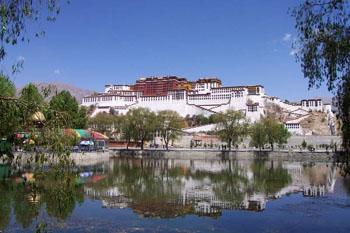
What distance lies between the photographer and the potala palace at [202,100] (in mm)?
87000

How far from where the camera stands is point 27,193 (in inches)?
650

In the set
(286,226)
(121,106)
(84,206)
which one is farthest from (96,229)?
(121,106)

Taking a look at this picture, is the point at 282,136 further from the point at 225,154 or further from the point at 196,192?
the point at 196,192

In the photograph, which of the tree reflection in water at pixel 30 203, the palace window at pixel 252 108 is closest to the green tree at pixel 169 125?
the tree reflection in water at pixel 30 203

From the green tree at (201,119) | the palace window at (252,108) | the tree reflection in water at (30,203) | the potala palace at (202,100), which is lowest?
the tree reflection in water at (30,203)

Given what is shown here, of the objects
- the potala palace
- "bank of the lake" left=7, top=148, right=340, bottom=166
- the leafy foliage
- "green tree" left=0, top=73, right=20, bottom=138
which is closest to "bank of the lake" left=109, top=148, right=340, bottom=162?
"bank of the lake" left=7, top=148, right=340, bottom=166

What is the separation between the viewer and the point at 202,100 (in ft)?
315


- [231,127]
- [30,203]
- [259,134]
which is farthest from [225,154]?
[30,203]

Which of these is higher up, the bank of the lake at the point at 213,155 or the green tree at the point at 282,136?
A: the green tree at the point at 282,136

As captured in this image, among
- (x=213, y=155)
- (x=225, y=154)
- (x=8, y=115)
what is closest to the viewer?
(x=8, y=115)

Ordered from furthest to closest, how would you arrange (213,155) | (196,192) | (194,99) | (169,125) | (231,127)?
1. (194,99)
2. (169,125)
3. (231,127)
4. (213,155)
5. (196,192)

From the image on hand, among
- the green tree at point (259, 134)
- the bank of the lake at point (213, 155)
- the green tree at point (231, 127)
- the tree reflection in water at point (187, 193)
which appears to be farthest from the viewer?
the green tree at point (231, 127)

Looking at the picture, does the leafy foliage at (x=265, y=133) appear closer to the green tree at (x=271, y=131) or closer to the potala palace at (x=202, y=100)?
the green tree at (x=271, y=131)

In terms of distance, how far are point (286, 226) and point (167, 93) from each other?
8568cm
